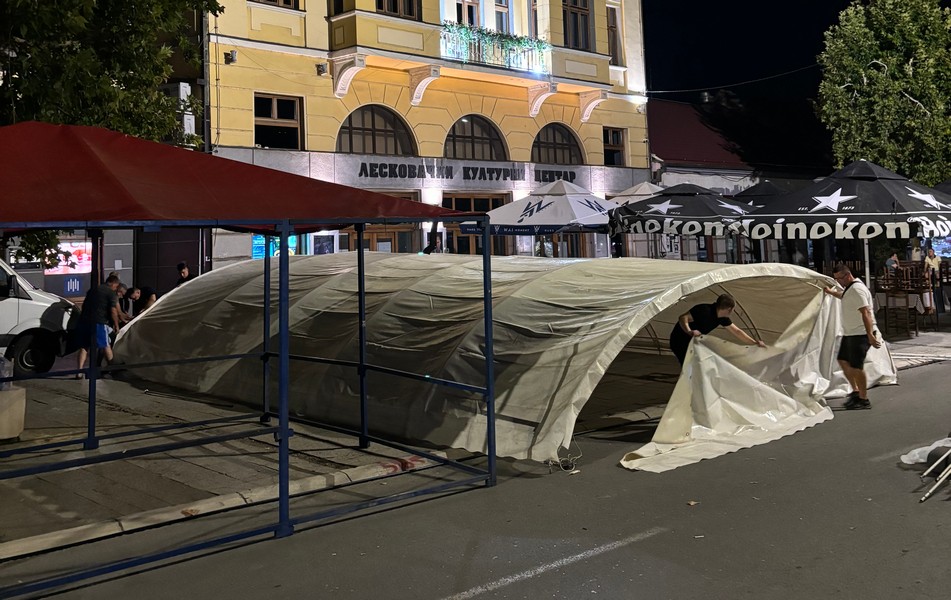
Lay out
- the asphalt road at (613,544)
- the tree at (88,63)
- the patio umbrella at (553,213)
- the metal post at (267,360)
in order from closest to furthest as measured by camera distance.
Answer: the asphalt road at (613,544) → the tree at (88,63) → the metal post at (267,360) → the patio umbrella at (553,213)

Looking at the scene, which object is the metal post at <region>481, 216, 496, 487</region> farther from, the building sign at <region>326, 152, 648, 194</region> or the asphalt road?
the building sign at <region>326, 152, 648, 194</region>

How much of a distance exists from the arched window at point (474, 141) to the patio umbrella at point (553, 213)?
526 centimetres

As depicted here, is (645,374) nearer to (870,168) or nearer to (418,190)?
(870,168)

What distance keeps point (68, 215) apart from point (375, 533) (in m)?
3.18

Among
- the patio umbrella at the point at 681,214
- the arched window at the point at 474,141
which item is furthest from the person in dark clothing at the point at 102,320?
the arched window at the point at 474,141

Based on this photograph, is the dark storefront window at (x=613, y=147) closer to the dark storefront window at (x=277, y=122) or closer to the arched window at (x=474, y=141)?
the arched window at (x=474, y=141)

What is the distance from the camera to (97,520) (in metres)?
7.32

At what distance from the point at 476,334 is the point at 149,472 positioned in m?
3.75

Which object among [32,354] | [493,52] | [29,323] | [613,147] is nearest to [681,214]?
[493,52]

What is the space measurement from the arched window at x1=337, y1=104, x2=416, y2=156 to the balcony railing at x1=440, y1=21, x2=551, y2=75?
7.72 ft

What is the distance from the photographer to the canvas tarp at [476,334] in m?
9.27

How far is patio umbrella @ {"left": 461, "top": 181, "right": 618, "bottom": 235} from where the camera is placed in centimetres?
1991

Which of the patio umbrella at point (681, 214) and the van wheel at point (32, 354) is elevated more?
the patio umbrella at point (681, 214)

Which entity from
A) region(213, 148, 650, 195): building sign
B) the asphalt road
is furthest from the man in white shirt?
region(213, 148, 650, 195): building sign
